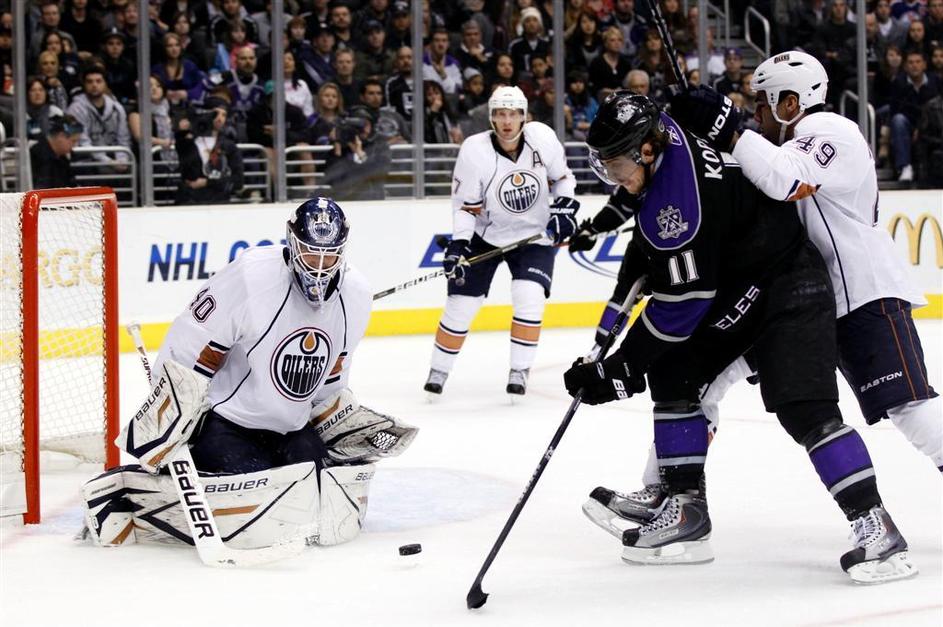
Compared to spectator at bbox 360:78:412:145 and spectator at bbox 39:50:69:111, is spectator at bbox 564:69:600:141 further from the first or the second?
spectator at bbox 39:50:69:111

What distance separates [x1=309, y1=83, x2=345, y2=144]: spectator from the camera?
7.56 m

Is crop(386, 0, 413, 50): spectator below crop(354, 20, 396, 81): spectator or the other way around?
the other way around

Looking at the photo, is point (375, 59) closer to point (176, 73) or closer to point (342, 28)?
point (342, 28)

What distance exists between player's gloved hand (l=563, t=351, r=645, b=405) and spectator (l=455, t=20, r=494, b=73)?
5.24m

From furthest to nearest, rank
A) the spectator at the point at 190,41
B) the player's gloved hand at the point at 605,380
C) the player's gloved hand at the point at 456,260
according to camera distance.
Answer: the spectator at the point at 190,41 → the player's gloved hand at the point at 456,260 → the player's gloved hand at the point at 605,380

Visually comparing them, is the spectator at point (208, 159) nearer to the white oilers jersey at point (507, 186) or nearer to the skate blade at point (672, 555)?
the white oilers jersey at point (507, 186)

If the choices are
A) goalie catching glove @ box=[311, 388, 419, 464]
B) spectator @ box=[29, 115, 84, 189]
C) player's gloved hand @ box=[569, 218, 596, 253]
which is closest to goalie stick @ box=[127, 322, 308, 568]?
goalie catching glove @ box=[311, 388, 419, 464]

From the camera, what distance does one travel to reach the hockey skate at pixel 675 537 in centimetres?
306

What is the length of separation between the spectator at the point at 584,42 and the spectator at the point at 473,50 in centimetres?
46

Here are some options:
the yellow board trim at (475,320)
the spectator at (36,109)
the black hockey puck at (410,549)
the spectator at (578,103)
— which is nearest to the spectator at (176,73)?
the spectator at (36,109)

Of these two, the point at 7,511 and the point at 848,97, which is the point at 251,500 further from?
the point at 848,97

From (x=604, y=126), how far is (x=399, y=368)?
12.2 ft

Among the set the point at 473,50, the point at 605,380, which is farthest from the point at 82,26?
the point at 605,380

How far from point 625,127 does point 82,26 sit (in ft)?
16.2
